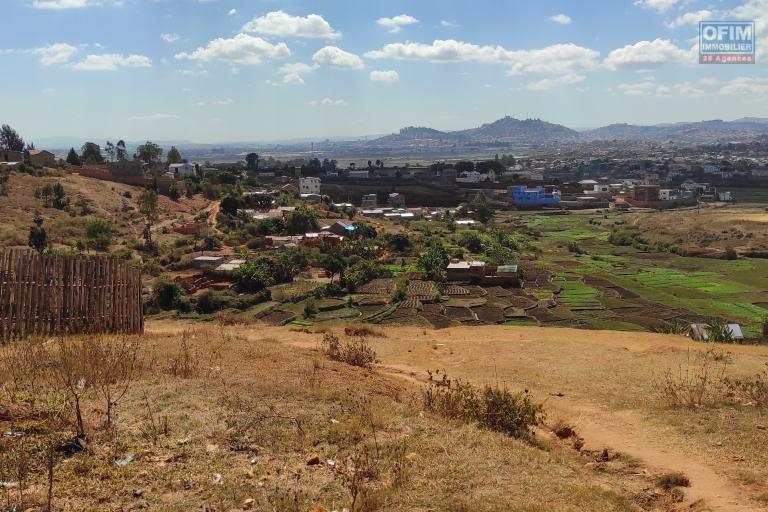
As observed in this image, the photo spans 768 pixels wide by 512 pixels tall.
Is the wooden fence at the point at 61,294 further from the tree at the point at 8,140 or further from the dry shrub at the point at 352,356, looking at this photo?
the tree at the point at 8,140

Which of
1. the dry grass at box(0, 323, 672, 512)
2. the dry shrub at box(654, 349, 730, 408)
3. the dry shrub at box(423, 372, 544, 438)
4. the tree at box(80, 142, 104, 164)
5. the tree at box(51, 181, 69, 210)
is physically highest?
the tree at box(80, 142, 104, 164)

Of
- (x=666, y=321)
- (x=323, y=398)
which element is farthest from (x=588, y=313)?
(x=323, y=398)

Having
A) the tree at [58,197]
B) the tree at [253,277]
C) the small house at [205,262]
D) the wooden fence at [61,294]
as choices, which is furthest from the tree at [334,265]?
the wooden fence at [61,294]

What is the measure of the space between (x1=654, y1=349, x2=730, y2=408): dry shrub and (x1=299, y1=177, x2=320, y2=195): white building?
2390 inches

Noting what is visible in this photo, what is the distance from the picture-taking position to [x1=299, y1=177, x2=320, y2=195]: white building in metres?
70.2

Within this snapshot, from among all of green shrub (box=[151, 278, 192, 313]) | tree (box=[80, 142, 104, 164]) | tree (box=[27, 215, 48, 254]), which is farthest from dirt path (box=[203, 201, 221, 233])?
tree (box=[80, 142, 104, 164])

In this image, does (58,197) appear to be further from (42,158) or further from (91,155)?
(91,155)

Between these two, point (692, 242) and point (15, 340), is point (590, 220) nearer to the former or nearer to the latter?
point (692, 242)

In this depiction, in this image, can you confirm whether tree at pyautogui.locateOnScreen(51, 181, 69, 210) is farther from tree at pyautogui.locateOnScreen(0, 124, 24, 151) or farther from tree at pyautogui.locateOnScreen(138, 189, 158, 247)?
tree at pyautogui.locateOnScreen(0, 124, 24, 151)

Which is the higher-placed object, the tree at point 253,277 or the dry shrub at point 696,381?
the dry shrub at point 696,381

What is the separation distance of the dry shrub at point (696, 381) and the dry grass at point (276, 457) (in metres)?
2.47

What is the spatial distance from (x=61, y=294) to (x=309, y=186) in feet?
204

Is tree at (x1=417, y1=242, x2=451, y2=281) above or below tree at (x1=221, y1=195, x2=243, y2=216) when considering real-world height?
below

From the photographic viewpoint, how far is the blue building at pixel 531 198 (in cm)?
7300
